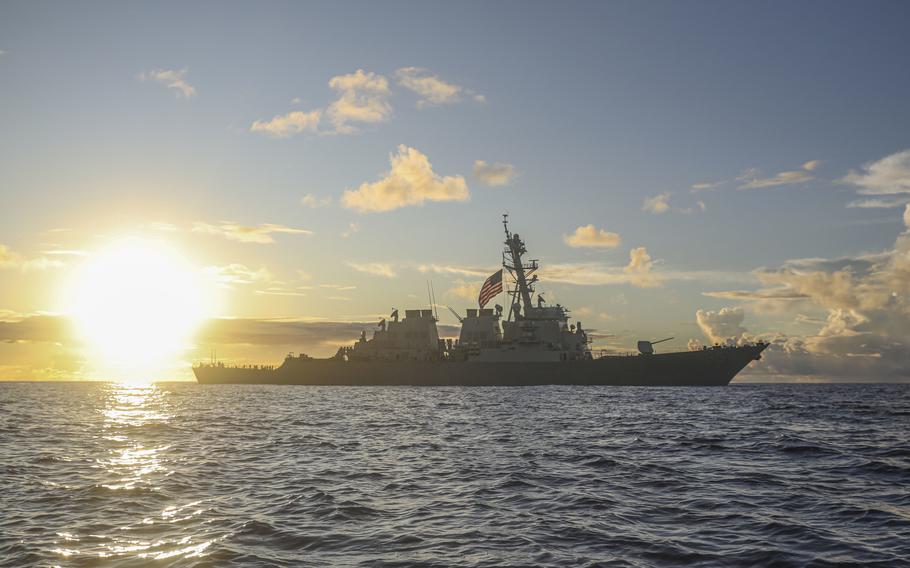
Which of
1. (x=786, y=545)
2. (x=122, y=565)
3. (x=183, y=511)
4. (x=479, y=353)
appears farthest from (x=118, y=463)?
(x=479, y=353)

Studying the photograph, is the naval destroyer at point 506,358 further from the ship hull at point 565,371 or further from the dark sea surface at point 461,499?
the dark sea surface at point 461,499

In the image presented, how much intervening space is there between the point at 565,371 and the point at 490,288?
12580 millimetres

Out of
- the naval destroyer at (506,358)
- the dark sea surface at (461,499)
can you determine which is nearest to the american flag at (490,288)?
the naval destroyer at (506,358)

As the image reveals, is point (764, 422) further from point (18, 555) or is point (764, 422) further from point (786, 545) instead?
point (18, 555)

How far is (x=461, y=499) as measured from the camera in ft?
38.1

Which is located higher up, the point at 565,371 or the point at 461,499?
the point at 461,499

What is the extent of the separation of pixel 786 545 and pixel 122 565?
835 cm

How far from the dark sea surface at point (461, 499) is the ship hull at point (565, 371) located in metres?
48.3

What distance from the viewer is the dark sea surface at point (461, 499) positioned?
27.2 feet

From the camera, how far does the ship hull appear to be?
7075cm

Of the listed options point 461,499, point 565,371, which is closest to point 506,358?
point 565,371

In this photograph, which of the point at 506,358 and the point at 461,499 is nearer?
the point at 461,499

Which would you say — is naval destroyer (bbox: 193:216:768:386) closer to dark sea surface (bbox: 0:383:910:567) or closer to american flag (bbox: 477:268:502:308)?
american flag (bbox: 477:268:502:308)

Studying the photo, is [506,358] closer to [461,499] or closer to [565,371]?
[565,371]
